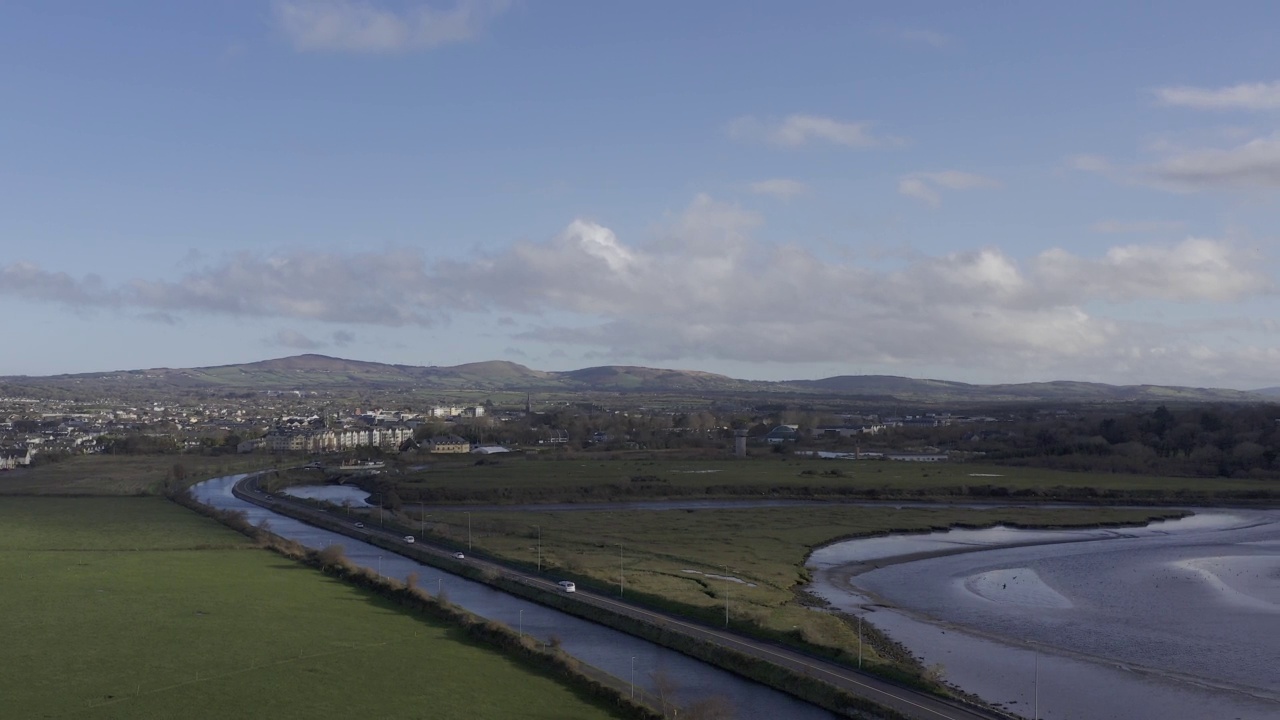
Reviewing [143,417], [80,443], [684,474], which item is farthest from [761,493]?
[143,417]

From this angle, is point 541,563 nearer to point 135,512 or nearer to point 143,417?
point 135,512

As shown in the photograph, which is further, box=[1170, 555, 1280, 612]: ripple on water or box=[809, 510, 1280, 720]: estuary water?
box=[1170, 555, 1280, 612]: ripple on water

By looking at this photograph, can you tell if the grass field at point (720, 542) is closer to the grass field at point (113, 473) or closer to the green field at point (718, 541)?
the green field at point (718, 541)

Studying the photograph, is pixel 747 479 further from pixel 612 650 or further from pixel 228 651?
pixel 228 651

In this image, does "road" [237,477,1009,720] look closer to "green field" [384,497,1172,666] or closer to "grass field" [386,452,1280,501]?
"green field" [384,497,1172,666]

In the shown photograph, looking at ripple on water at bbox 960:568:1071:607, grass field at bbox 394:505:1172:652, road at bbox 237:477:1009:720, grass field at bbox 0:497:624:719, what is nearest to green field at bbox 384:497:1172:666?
grass field at bbox 394:505:1172:652

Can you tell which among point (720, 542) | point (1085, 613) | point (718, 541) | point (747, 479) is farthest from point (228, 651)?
point (747, 479)
